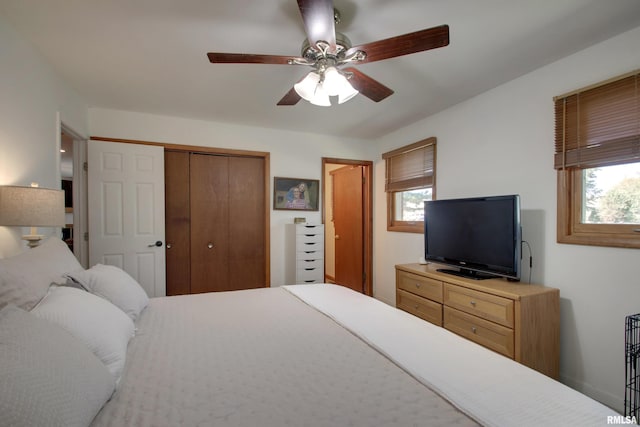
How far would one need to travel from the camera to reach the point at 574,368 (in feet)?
6.65

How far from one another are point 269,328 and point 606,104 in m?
2.54

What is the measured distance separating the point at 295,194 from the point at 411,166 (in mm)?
1535

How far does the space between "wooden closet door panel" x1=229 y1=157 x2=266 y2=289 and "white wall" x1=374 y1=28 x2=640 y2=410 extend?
7.42 feet

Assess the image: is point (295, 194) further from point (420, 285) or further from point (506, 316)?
point (506, 316)

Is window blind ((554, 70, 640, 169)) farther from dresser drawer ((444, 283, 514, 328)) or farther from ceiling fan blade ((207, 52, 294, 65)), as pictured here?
ceiling fan blade ((207, 52, 294, 65))

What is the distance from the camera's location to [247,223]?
3.74 m

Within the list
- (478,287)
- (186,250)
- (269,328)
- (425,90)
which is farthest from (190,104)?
(478,287)

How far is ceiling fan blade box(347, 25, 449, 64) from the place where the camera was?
1349mm

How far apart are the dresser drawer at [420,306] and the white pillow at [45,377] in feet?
7.86

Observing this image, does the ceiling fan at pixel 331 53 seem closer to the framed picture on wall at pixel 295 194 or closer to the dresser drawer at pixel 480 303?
the dresser drawer at pixel 480 303

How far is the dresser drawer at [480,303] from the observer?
1994mm

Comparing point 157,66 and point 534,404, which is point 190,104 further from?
point 534,404

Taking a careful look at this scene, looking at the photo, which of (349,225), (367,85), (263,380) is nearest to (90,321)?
(263,380)

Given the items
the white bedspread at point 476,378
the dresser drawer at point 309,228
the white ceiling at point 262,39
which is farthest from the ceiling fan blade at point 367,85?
the dresser drawer at point 309,228
